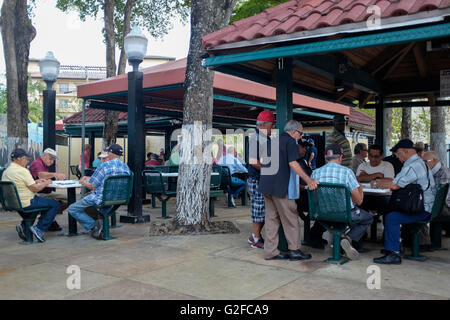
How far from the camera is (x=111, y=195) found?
261 inches

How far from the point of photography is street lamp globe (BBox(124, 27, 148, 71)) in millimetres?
8367

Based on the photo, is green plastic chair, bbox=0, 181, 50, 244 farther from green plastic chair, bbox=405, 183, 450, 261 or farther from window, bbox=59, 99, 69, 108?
window, bbox=59, 99, 69, 108

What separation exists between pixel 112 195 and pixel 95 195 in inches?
10.0

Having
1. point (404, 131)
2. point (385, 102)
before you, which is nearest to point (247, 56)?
point (385, 102)

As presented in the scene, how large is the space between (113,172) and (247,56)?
290 cm

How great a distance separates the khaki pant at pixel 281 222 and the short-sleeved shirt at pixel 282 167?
119 mm

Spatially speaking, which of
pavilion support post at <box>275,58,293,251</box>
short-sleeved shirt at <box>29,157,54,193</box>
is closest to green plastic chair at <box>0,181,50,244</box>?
short-sleeved shirt at <box>29,157,54,193</box>

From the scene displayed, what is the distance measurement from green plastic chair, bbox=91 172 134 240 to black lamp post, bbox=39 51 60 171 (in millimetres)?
3737

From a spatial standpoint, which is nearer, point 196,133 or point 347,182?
point 347,182

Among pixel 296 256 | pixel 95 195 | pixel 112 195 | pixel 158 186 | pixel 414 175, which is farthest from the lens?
pixel 158 186

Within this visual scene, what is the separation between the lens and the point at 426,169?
16.7ft

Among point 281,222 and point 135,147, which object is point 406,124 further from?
point 281,222

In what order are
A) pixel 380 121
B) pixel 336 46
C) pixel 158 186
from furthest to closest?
pixel 380 121 < pixel 158 186 < pixel 336 46

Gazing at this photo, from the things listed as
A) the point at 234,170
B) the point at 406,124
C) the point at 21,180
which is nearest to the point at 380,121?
the point at 234,170
